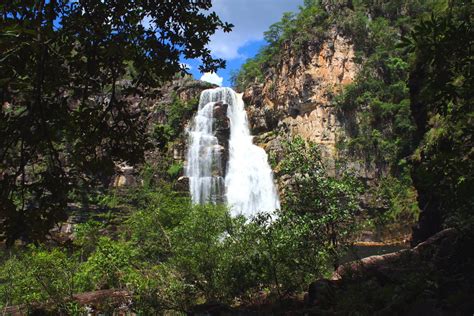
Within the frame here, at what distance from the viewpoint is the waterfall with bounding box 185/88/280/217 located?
3644 centimetres

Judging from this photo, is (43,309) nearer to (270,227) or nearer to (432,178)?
(270,227)

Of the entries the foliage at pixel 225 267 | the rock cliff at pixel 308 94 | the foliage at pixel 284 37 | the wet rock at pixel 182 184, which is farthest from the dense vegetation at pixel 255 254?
the foliage at pixel 284 37

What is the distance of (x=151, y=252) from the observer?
18.8 meters

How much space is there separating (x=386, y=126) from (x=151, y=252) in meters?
28.1

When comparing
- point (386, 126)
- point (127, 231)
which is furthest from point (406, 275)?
point (386, 126)

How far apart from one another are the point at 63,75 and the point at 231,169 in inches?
1352

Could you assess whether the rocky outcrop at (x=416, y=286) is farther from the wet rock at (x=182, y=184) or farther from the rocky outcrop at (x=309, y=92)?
the rocky outcrop at (x=309, y=92)

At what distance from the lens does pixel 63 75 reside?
4398 mm

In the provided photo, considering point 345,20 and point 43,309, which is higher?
point 345,20

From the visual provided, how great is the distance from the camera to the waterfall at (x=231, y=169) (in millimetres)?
36438

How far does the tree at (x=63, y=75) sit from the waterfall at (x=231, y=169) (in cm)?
2908

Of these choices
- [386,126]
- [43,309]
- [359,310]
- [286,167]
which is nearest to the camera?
[359,310]

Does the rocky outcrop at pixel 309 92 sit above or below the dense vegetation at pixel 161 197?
above

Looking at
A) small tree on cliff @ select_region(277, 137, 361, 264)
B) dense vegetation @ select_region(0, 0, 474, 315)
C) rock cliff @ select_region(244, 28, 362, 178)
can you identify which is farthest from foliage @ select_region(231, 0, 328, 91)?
small tree on cliff @ select_region(277, 137, 361, 264)
